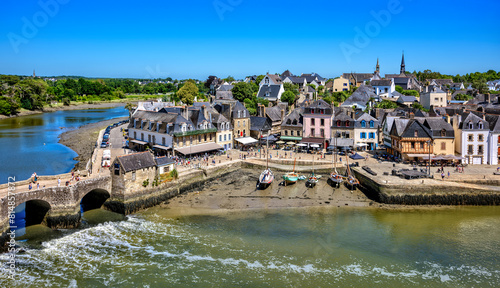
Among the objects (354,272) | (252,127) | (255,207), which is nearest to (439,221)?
(354,272)

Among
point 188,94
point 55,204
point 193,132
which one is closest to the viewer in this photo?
point 55,204

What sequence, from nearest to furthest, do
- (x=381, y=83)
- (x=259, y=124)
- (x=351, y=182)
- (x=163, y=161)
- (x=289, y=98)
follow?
(x=163, y=161) < (x=351, y=182) < (x=259, y=124) < (x=289, y=98) < (x=381, y=83)

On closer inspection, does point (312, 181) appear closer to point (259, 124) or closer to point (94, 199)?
point (259, 124)

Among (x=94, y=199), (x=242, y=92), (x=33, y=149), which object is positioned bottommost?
(x=94, y=199)

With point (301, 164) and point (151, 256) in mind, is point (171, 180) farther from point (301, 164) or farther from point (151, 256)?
point (301, 164)

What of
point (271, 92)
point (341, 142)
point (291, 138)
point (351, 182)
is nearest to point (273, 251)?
point (351, 182)

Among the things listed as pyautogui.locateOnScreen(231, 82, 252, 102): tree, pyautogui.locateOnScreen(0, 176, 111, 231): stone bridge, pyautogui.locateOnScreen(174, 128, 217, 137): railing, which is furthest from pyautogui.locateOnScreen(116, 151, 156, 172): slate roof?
pyautogui.locateOnScreen(231, 82, 252, 102): tree

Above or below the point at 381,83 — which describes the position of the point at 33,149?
below
